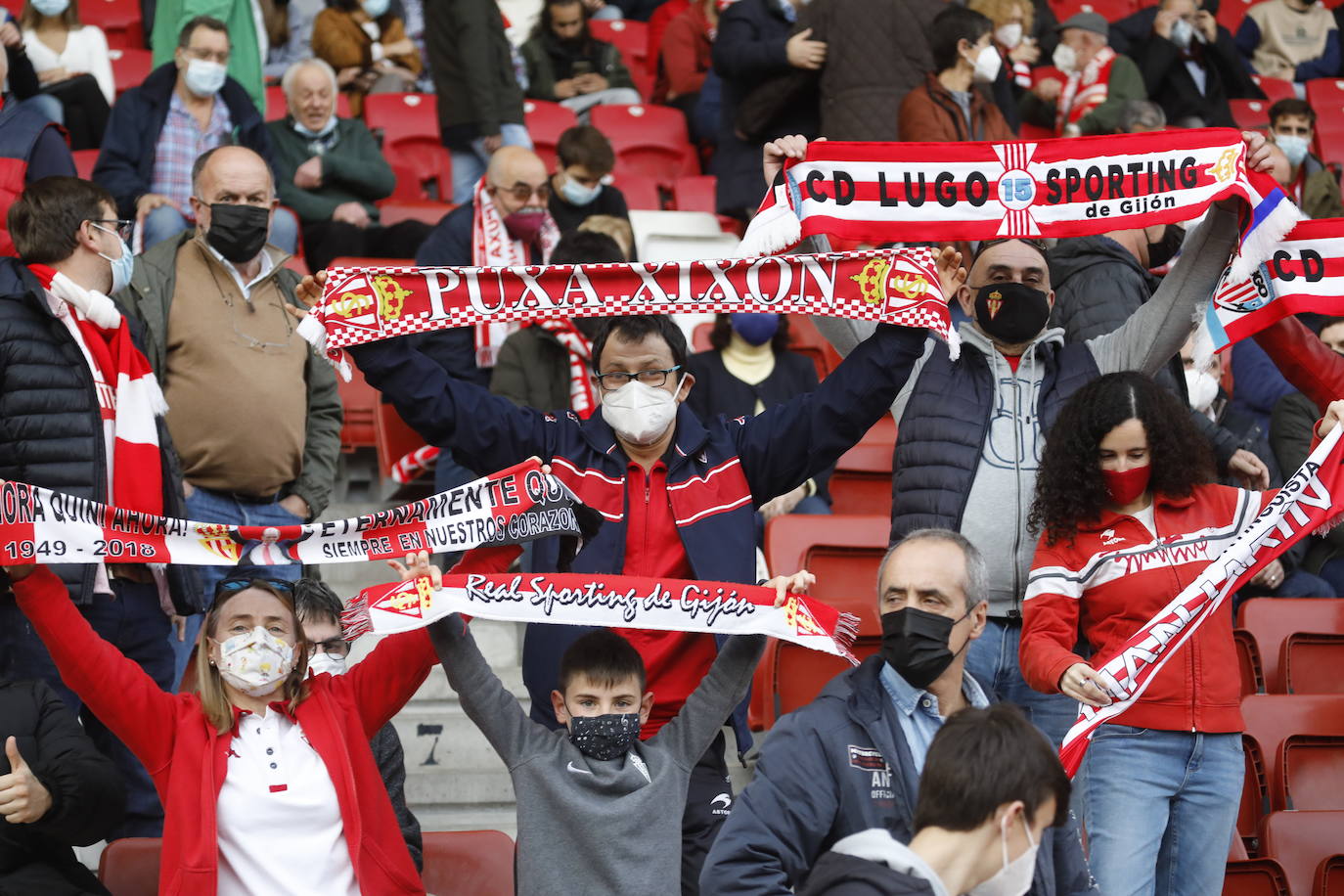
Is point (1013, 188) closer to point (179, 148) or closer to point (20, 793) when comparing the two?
point (20, 793)

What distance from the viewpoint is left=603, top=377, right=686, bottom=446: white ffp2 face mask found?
4277 millimetres

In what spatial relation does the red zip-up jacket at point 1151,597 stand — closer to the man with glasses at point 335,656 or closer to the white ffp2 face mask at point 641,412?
the white ffp2 face mask at point 641,412

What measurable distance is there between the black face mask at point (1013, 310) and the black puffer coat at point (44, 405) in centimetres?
227

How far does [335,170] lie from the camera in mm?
8383

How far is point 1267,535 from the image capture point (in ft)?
13.8

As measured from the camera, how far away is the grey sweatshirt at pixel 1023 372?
4438 mm

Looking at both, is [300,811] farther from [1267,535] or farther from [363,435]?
[363,435]

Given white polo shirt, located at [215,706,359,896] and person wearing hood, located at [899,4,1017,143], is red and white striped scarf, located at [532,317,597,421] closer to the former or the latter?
person wearing hood, located at [899,4,1017,143]

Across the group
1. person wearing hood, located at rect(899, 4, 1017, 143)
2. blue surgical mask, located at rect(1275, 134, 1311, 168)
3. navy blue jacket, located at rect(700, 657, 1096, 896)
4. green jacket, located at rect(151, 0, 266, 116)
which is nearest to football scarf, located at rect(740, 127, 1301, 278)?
navy blue jacket, located at rect(700, 657, 1096, 896)

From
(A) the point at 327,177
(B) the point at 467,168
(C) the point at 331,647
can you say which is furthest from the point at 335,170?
(C) the point at 331,647

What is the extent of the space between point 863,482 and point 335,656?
324 cm

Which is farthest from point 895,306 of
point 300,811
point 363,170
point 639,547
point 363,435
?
point 363,170

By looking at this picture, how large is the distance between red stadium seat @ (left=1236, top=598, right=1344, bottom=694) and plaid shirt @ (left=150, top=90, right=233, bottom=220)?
442 centimetres

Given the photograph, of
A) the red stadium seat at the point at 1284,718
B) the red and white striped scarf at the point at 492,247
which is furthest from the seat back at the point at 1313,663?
the red and white striped scarf at the point at 492,247
